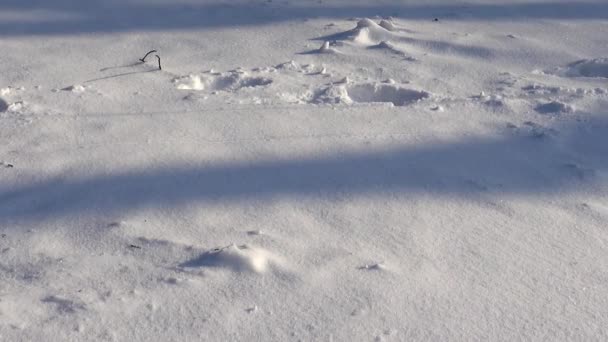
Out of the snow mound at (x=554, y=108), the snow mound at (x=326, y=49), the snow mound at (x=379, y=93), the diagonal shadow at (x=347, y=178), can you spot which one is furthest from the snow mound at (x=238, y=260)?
the snow mound at (x=326, y=49)

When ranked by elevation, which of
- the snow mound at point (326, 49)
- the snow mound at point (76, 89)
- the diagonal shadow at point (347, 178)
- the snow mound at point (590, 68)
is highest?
the snow mound at point (326, 49)

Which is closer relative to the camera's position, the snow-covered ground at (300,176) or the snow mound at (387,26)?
the snow-covered ground at (300,176)

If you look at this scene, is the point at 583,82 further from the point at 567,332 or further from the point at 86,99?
the point at 86,99

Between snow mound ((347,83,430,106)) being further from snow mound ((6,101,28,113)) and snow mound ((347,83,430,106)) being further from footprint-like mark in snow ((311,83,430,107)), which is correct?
snow mound ((6,101,28,113))

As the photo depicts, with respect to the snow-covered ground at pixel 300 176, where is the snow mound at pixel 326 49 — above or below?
above

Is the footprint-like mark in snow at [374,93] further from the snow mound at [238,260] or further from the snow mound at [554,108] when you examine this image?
the snow mound at [238,260]

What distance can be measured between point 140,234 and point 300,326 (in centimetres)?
59

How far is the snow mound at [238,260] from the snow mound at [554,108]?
1.39 meters

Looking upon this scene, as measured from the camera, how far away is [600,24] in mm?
3574

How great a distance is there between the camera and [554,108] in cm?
274

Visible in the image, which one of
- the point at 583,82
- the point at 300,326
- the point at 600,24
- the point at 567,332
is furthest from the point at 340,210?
the point at 600,24

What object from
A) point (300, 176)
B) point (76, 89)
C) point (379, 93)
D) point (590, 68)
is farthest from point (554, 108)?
point (76, 89)

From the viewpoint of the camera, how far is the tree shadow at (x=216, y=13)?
3.50m

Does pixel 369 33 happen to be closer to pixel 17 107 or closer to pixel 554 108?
pixel 554 108
